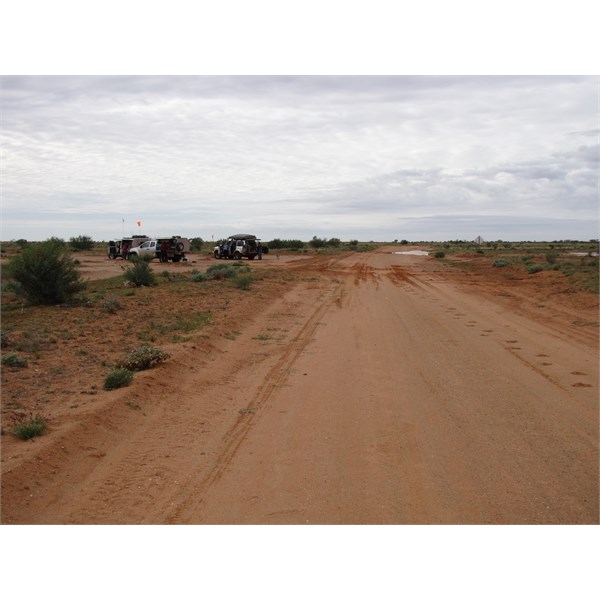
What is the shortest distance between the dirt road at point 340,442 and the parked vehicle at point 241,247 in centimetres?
3907

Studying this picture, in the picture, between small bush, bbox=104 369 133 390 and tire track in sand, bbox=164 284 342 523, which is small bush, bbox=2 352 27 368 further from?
tire track in sand, bbox=164 284 342 523

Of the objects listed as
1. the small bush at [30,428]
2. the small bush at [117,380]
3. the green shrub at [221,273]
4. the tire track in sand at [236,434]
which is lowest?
the tire track in sand at [236,434]

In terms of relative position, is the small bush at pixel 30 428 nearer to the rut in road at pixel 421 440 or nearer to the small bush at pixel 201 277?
the rut in road at pixel 421 440

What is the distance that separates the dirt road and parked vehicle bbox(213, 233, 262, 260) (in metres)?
39.1

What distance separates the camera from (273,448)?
6.88m

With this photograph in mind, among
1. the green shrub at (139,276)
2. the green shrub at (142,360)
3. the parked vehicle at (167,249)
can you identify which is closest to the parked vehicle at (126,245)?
the parked vehicle at (167,249)

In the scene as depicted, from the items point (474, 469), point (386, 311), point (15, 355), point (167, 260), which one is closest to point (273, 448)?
point (474, 469)

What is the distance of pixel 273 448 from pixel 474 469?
218 cm

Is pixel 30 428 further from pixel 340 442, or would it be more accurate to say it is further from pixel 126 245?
pixel 126 245

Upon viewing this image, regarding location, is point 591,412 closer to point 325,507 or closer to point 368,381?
point 368,381

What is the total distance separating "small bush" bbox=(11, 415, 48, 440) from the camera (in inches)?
273

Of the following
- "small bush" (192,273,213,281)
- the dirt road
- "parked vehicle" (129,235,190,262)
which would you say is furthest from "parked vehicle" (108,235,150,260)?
the dirt road

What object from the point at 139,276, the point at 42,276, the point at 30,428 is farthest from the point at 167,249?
the point at 30,428

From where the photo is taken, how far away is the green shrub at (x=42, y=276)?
680 inches
